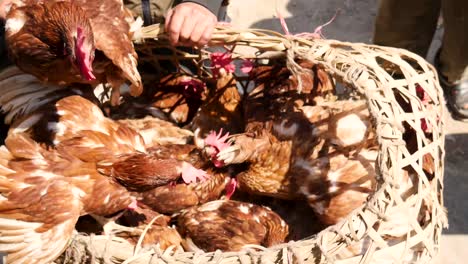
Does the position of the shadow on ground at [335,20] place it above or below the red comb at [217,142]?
above

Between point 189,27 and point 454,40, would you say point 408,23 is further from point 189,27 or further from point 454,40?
point 189,27

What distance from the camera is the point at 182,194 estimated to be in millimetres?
1520

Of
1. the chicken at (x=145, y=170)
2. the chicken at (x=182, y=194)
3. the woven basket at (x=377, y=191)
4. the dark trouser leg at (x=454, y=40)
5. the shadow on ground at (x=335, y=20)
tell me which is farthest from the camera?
the shadow on ground at (x=335, y=20)

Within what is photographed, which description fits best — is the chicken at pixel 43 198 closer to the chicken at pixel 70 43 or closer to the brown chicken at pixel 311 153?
the chicken at pixel 70 43

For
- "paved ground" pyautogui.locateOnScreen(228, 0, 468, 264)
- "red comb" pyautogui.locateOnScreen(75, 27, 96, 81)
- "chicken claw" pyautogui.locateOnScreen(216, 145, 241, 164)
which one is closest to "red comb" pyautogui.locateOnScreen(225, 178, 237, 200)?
"chicken claw" pyautogui.locateOnScreen(216, 145, 241, 164)

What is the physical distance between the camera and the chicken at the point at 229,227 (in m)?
1.43

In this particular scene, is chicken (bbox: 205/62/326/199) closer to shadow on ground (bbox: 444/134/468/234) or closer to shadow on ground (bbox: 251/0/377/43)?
shadow on ground (bbox: 444/134/468/234)

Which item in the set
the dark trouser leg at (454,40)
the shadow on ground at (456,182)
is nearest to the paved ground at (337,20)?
the shadow on ground at (456,182)

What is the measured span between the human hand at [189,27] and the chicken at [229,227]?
1.45 feet

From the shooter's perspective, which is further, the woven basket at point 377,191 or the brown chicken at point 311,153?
the brown chicken at point 311,153

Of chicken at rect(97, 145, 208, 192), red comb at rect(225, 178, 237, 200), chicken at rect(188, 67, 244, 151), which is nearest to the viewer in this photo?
chicken at rect(97, 145, 208, 192)

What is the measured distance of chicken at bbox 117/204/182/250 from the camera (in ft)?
4.61

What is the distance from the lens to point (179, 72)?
1880mm

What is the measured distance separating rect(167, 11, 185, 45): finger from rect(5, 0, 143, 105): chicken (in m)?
0.12
